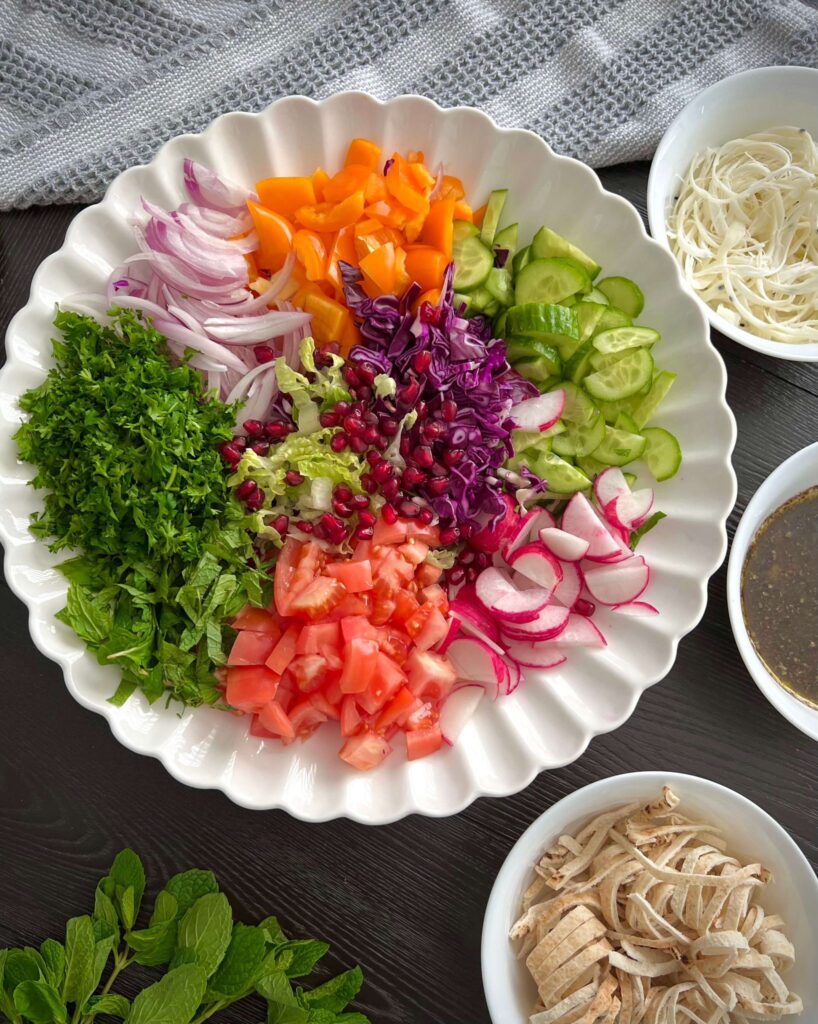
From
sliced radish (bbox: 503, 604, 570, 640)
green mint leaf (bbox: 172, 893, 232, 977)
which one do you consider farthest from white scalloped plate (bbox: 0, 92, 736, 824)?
green mint leaf (bbox: 172, 893, 232, 977)

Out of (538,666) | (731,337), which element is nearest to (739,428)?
(731,337)

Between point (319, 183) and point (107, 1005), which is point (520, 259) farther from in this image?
point (107, 1005)

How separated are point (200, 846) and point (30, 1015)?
535 mm

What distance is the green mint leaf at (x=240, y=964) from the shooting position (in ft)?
6.69

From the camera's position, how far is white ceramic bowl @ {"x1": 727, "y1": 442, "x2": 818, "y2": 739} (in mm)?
2193

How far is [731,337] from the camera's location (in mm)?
2258

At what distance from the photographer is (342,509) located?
→ 2.02 m

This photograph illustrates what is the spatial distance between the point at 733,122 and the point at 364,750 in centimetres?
208

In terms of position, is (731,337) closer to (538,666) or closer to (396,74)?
(538,666)

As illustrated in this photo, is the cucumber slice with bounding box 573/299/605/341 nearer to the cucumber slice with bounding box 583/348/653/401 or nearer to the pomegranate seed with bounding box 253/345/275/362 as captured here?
the cucumber slice with bounding box 583/348/653/401

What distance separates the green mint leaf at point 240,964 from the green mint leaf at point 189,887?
147 mm

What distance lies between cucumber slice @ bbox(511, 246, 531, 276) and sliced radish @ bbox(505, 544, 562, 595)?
0.75 metres

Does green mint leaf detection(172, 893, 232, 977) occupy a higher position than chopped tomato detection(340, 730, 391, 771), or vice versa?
chopped tomato detection(340, 730, 391, 771)

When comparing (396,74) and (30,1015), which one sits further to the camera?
(396,74)
